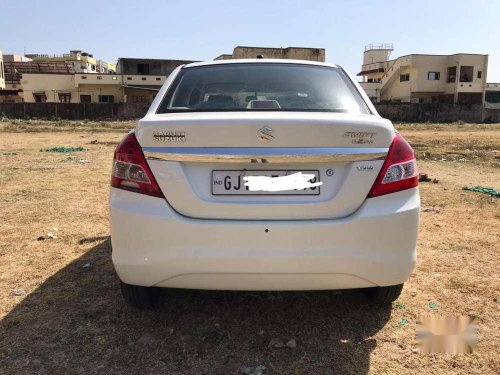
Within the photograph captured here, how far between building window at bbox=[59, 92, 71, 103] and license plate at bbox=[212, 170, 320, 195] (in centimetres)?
5233

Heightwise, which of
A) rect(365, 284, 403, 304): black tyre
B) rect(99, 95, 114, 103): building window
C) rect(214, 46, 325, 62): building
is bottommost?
rect(365, 284, 403, 304): black tyre

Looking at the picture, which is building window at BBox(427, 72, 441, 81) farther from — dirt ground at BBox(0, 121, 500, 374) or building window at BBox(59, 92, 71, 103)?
dirt ground at BBox(0, 121, 500, 374)

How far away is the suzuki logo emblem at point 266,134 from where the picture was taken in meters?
2.25

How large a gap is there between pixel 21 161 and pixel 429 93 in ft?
180

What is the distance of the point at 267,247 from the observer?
7.39 feet

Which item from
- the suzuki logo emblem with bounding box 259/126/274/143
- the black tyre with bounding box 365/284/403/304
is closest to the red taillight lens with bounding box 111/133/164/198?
the suzuki logo emblem with bounding box 259/126/274/143

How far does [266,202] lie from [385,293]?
115 cm

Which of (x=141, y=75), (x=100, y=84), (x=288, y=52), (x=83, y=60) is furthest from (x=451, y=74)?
(x=83, y=60)

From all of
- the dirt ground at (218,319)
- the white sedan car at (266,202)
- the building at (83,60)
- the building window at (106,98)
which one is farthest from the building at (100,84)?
the white sedan car at (266,202)

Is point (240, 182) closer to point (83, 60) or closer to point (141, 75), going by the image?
point (141, 75)

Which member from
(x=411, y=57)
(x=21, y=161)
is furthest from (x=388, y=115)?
(x=21, y=161)

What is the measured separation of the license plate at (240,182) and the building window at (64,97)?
172ft

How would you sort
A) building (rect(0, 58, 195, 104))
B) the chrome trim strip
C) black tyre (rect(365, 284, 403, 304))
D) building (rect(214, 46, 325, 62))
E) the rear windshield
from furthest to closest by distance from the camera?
building (rect(0, 58, 195, 104))
building (rect(214, 46, 325, 62))
black tyre (rect(365, 284, 403, 304))
the rear windshield
the chrome trim strip

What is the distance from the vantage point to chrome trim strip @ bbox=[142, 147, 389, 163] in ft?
7.38
